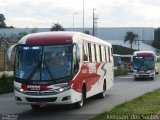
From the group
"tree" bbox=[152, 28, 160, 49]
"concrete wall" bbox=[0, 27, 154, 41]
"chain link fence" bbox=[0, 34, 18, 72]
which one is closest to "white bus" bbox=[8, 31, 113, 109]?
"chain link fence" bbox=[0, 34, 18, 72]

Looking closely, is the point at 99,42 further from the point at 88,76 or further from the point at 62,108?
the point at 62,108

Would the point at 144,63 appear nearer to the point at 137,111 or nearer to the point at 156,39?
the point at 137,111

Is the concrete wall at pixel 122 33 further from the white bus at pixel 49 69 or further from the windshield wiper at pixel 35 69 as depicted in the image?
the windshield wiper at pixel 35 69

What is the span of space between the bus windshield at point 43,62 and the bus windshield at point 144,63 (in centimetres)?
3316

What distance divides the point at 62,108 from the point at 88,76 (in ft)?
5.67

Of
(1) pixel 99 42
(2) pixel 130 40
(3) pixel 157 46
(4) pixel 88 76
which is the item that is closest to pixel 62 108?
(4) pixel 88 76

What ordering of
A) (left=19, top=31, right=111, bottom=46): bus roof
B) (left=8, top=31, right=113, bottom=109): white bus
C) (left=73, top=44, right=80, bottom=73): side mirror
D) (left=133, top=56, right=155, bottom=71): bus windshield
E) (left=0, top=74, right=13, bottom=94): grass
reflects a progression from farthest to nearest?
(left=133, top=56, right=155, bottom=71): bus windshield < (left=0, top=74, right=13, bottom=94): grass < (left=19, top=31, right=111, bottom=46): bus roof < (left=73, top=44, right=80, bottom=73): side mirror < (left=8, top=31, right=113, bottom=109): white bus

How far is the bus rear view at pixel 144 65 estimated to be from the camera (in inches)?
1959

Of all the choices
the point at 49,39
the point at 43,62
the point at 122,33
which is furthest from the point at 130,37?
the point at 43,62

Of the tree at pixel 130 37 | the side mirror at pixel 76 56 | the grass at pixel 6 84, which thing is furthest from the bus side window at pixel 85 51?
the tree at pixel 130 37

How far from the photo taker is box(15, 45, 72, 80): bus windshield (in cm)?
1686

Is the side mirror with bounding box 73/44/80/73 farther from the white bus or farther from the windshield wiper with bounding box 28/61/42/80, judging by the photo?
the windshield wiper with bounding box 28/61/42/80

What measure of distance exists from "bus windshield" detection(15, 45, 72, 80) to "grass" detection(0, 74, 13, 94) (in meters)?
13.3

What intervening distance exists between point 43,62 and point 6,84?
53.3 feet
